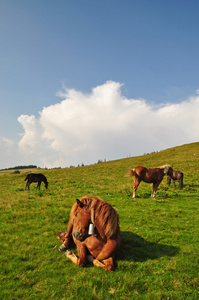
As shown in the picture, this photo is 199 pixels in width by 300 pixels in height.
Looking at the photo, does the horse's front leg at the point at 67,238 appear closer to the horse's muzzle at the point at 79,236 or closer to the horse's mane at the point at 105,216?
the horse's muzzle at the point at 79,236

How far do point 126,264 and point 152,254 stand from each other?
4.16 feet

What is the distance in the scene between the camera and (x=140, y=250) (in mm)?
6141

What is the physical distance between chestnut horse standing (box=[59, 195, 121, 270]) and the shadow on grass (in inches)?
29.3

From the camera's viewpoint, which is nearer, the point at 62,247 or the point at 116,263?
the point at 116,263

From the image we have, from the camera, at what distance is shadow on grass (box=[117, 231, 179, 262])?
577 cm

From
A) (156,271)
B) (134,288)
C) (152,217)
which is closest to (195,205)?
(152,217)

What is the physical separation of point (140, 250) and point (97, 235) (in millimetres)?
1910

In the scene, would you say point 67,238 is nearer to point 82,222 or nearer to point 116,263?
point 82,222

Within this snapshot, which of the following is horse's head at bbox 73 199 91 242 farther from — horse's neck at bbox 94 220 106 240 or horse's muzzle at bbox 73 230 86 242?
horse's neck at bbox 94 220 106 240

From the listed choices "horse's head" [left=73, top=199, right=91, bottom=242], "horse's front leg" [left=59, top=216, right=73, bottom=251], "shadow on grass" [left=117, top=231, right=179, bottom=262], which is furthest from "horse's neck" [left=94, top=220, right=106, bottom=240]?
"horse's front leg" [left=59, top=216, right=73, bottom=251]

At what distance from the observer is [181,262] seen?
215 inches

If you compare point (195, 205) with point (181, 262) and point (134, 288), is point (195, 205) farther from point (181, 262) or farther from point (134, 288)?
point (134, 288)

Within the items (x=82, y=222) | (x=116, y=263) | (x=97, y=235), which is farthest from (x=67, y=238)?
(x=116, y=263)

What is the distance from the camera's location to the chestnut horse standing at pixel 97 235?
17.0ft
